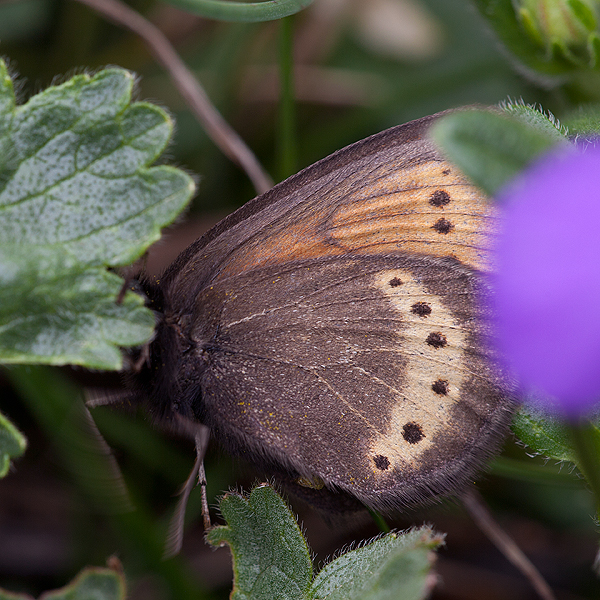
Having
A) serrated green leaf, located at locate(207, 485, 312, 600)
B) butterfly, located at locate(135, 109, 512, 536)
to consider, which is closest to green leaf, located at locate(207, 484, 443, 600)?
serrated green leaf, located at locate(207, 485, 312, 600)

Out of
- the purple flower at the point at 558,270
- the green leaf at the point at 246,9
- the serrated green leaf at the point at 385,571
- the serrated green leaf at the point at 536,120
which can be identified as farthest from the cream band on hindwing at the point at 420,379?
the green leaf at the point at 246,9

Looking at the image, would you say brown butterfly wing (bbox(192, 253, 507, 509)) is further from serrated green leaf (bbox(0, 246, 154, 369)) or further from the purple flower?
the purple flower

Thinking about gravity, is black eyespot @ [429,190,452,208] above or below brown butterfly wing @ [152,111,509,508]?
above

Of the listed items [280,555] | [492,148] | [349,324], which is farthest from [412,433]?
[492,148]

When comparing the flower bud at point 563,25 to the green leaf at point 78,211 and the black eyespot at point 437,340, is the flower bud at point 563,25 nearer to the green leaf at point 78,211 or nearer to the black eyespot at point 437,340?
the black eyespot at point 437,340

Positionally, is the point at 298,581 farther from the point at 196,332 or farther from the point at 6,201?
the point at 6,201

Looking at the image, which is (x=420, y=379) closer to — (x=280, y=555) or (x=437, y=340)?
(x=437, y=340)
